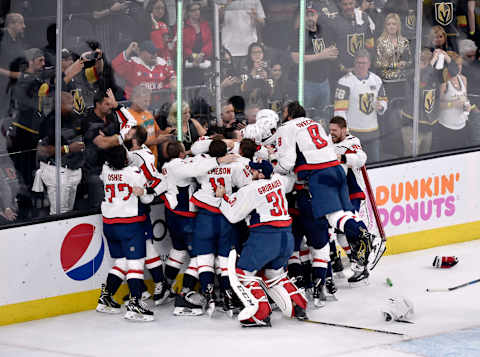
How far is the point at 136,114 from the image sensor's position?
8578mm

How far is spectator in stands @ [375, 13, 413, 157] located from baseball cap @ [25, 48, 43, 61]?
3347mm

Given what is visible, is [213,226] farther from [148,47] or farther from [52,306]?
[148,47]

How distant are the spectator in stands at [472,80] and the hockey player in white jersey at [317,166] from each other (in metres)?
2.78

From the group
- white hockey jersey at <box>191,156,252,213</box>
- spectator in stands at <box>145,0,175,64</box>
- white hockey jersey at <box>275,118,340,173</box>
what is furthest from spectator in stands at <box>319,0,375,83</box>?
white hockey jersey at <box>191,156,252,213</box>

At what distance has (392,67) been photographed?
33.1 ft

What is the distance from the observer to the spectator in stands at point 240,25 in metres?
8.98

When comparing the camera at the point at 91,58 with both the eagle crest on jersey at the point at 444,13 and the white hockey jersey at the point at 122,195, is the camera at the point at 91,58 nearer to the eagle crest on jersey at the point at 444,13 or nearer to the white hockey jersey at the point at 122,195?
the white hockey jersey at the point at 122,195

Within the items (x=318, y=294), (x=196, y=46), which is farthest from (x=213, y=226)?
(x=196, y=46)

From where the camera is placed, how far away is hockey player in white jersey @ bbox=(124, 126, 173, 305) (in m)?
8.15

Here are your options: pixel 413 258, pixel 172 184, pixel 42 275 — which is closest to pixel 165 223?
pixel 172 184

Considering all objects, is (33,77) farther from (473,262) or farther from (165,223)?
(473,262)

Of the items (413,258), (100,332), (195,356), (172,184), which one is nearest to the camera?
(195,356)

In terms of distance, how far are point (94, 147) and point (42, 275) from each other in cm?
109

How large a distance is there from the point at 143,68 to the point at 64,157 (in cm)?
96
